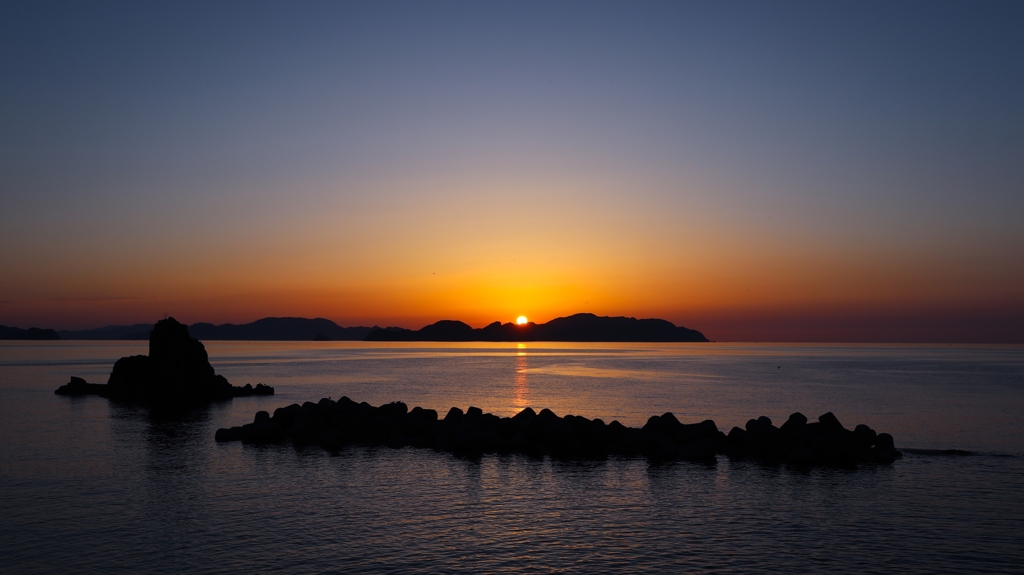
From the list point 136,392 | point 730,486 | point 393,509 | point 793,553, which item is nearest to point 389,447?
point 393,509

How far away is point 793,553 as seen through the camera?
20016 millimetres

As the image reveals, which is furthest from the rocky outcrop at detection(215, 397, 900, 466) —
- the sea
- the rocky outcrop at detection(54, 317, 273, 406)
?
the rocky outcrop at detection(54, 317, 273, 406)

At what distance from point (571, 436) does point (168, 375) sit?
50.1 meters

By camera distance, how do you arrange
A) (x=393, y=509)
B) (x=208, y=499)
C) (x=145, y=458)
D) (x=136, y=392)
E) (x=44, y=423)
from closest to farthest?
(x=393, y=509) < (x=208, y=499) < (x=145, y=458) < (x=44, y=423) < (x=136, y=392)

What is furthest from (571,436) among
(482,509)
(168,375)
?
(168,375)

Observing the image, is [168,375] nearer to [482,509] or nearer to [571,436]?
[571,436]

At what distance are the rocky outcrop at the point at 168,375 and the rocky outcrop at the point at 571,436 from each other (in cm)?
→ 3119

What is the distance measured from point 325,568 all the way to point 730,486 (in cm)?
1768

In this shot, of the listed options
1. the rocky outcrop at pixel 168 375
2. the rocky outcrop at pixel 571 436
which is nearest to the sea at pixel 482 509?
the rocky outcrop at pixel 571 436

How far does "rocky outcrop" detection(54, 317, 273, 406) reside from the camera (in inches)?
2778

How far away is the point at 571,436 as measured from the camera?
38250 millimetres

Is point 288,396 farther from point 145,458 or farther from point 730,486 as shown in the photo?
point 730,486

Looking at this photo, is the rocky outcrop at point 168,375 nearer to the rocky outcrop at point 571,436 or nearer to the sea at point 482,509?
the sea at point 482,509

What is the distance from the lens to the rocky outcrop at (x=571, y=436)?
35.5 metres
